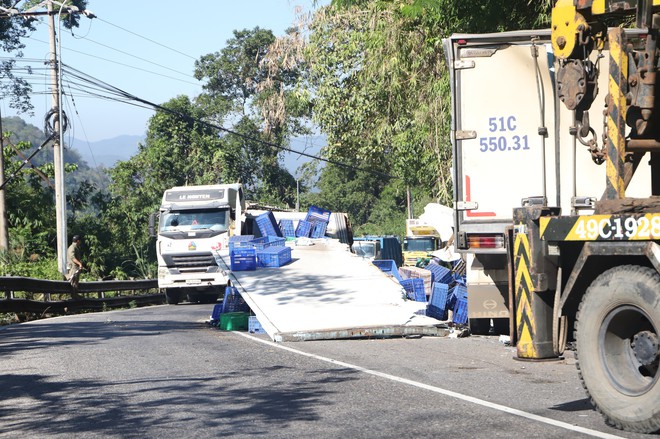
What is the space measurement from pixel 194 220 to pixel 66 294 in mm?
4194

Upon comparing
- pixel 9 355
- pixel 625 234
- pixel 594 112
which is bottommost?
pixel 9 355

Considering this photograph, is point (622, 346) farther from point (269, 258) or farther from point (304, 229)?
point (304, 229)

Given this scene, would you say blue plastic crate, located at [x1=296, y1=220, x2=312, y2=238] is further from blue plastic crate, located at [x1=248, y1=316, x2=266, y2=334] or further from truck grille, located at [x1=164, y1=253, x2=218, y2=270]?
blue plastic crate, located at [x1=248, y1=316, x2=266, y2=334]

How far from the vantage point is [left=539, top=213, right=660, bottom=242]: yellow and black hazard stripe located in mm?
5953

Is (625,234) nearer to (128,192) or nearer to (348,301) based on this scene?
(348,301)

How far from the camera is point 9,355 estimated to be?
11969mm

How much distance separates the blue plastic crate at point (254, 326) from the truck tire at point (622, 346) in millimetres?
8739

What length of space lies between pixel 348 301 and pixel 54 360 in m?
5.56

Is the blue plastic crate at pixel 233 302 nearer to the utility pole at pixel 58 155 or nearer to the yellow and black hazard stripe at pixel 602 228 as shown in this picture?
the yellow and black hazard stripe at pixel 602 228

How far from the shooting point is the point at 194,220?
87.2 feet

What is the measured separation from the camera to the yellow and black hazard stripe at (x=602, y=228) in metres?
5.95

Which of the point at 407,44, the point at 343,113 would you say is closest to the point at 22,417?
the point at 407,44

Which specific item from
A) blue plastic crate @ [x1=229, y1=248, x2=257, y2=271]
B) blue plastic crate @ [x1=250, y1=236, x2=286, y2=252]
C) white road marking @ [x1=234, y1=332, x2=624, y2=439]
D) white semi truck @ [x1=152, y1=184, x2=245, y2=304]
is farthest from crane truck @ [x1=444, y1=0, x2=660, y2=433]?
white semi truck @ [x1=152, y1=184, x2=245, y2=304]

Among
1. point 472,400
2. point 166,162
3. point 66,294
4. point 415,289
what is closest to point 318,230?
point 66,294
